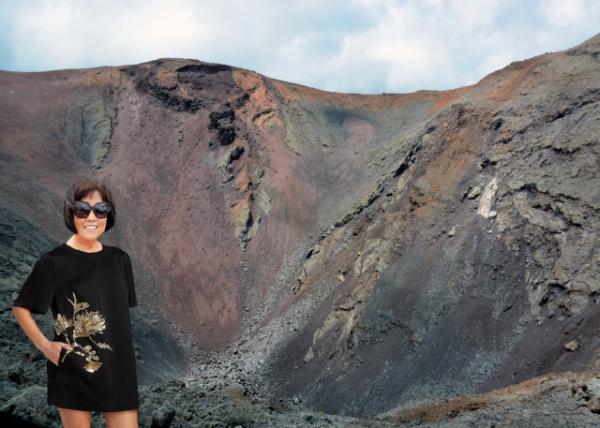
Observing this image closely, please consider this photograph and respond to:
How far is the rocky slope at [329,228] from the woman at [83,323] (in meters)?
4.95

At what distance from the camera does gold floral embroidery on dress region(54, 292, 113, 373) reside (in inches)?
155

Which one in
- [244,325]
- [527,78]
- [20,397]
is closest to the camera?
[20,397]

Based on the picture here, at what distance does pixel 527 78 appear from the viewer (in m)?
30.4

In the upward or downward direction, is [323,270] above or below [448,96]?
below

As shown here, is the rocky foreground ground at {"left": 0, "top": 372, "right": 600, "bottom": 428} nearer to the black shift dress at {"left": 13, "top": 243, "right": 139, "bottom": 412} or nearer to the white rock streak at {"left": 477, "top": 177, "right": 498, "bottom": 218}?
the black shift dress at {"left": 13, "top": 243, "right": 139, "bottom": 412}

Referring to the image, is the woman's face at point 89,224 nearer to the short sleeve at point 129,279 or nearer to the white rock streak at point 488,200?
the short sleeve at point 129,279

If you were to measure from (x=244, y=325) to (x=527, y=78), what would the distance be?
19605mm

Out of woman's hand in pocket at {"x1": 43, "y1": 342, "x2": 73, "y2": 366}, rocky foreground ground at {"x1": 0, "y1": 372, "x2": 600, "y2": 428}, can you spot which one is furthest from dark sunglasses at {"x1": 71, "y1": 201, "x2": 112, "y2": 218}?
rocky foreground ground at {"x1": 0, "y1": 372, "x2": 600, "y2": 428}

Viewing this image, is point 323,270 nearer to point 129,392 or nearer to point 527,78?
point 527,78

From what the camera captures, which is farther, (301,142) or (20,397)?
(301,142)

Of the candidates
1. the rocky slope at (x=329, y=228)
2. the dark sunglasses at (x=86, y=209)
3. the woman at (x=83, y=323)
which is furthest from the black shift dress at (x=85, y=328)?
the rocky slope at (x=329, y=228)

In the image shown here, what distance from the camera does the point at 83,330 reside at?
3951 mm

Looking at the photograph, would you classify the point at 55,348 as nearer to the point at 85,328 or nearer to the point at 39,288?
the point at 85,328

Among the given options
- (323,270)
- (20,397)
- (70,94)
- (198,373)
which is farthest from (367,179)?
(20,397)
